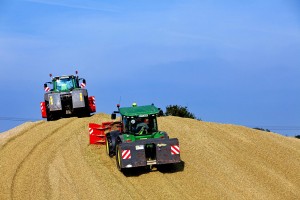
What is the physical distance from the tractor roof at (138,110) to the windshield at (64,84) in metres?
12.5

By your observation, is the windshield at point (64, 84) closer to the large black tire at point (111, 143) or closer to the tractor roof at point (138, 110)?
the large black tire at point (111, 143)

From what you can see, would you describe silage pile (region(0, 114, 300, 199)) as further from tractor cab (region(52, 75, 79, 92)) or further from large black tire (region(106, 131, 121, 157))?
tractor cab (region(52, 75, 79, 92))

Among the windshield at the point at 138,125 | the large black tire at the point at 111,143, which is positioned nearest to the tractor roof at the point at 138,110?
the windshield at the point at 138,125

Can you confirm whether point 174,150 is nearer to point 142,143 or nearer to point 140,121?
point 142,143

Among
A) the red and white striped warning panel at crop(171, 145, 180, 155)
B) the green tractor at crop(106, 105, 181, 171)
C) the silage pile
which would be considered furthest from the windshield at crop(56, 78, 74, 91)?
the red and white striped warning panel at crop(171, 145, 180, 155)

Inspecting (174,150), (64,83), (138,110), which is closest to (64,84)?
(64,83)

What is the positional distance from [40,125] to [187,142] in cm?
916

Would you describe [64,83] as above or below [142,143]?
above

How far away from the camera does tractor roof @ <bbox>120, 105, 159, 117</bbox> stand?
17.4 meters

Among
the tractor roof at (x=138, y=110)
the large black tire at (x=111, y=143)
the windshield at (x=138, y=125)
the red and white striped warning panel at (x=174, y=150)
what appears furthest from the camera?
the large black tire at (x=111, y=143)

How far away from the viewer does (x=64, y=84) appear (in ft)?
100

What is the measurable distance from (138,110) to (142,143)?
1.49 m

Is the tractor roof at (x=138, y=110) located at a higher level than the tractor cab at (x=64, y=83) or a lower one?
lower

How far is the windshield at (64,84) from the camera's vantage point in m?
30.5
